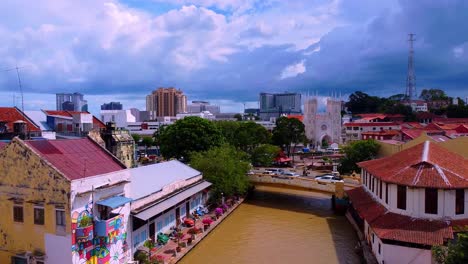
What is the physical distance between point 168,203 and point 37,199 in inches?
328

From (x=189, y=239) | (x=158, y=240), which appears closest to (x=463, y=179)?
(x=189, y=239)

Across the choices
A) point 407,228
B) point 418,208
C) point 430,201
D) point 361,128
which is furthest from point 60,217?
point 361,128

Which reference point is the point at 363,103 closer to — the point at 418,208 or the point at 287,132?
the point at 287,132

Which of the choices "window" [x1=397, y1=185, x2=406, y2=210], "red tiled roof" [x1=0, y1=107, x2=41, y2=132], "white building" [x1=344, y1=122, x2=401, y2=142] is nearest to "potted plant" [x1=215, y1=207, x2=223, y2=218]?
"window" [x1=397, y1=185, x2=406, y2=210]

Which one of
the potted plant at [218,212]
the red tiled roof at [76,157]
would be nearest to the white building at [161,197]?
the potted plant at [218,212]

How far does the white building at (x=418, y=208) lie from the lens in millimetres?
16234

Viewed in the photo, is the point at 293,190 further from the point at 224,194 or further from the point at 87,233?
the point at 87,233

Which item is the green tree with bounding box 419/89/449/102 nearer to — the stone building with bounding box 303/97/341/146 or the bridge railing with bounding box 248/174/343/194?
the stone building with bounding box 303/97/341/146

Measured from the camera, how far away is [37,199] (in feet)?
48.5

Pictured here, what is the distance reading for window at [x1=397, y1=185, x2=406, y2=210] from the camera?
59.5 ft

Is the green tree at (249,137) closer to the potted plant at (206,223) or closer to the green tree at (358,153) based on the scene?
the green tree at (358,153)

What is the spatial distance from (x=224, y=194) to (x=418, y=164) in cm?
1696

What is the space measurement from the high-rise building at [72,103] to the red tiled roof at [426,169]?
218 ft

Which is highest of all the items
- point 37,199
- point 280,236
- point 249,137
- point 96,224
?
point 249,137
